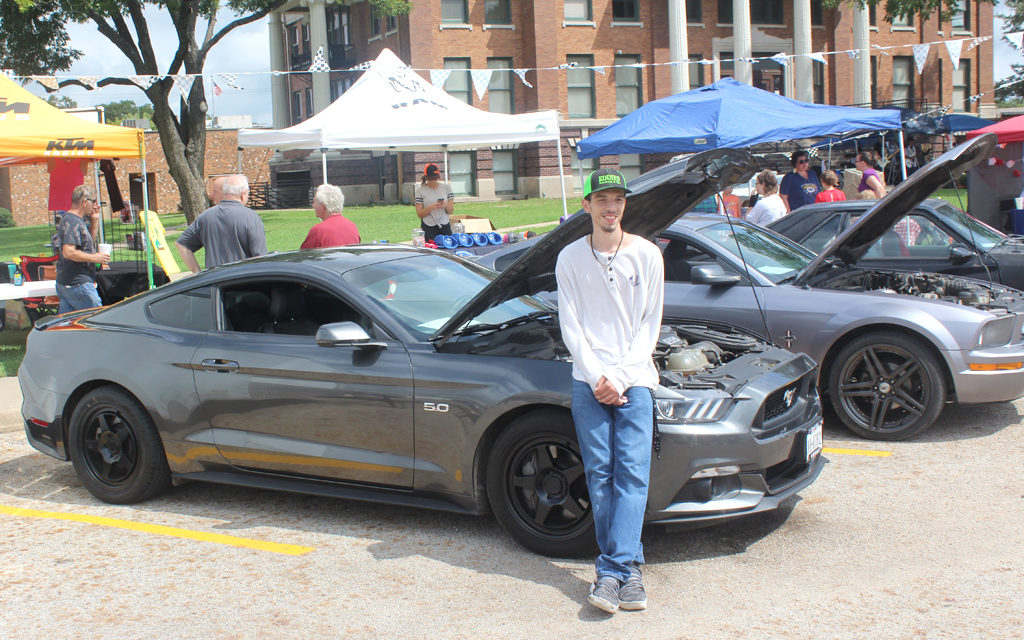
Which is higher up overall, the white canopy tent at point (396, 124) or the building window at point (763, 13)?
the building window at point (763, 13)

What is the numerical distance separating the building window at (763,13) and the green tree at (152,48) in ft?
67.0

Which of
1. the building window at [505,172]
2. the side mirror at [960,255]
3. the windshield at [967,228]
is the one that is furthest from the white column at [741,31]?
the side mirror at [960,255]

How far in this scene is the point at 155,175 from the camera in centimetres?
4872

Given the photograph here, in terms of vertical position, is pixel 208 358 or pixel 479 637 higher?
pixel 208 358

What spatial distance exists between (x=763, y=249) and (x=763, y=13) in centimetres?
4148

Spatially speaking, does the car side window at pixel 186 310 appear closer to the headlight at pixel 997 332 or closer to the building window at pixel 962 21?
the headlight at pixel 997 332

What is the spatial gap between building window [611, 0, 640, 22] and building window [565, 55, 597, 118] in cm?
245

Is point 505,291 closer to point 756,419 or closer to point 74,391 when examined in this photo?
point 756,419

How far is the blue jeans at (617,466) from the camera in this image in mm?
3947

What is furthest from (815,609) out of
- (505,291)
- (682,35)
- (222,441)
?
(682,35)

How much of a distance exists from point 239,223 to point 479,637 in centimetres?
544

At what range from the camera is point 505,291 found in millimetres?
4867

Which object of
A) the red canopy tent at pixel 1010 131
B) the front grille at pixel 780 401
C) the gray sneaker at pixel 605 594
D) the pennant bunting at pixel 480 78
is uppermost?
the pennant bunting at pixel 480 78

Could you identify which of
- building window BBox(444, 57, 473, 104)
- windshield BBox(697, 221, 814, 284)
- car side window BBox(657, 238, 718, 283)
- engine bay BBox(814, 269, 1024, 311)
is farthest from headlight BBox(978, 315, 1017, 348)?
building window BBox(444, 57, 473, 104)
